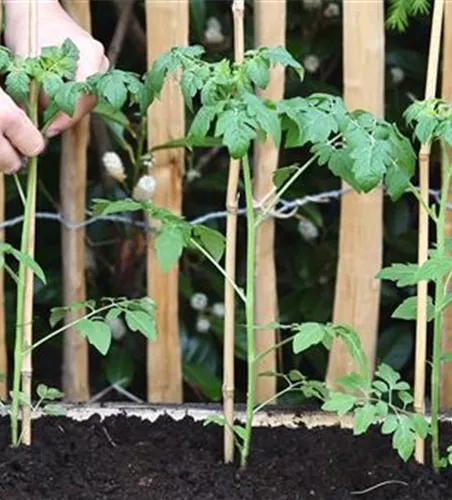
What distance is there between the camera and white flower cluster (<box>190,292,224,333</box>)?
8.05 ft

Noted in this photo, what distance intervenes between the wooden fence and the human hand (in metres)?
0.26

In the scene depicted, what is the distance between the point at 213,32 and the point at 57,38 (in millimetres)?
619

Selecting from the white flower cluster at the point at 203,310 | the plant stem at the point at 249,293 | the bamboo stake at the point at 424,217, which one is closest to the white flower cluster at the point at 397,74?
the white flower cluster at the point at 203,310

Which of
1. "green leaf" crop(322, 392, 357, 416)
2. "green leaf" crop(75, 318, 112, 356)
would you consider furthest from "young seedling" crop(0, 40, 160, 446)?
"green leaf" crop(322, 392, 357, 416)

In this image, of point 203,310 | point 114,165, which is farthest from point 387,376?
point 203,310

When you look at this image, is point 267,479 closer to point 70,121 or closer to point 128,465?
point 128,465

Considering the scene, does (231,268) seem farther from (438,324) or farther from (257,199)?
(257,199)

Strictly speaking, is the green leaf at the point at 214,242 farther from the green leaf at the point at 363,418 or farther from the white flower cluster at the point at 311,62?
the white flower cluster at the point at 311,62

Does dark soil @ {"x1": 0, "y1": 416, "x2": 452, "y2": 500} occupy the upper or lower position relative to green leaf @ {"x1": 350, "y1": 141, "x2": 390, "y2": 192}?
lower

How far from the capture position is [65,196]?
2.17 metres

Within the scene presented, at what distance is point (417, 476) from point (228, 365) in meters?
0.29

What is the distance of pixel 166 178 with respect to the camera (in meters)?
2.14

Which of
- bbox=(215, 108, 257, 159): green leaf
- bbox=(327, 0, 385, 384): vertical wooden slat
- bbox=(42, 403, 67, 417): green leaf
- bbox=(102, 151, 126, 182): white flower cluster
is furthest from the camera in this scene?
bbox=(102, 151, 126, 182): white flower cluster

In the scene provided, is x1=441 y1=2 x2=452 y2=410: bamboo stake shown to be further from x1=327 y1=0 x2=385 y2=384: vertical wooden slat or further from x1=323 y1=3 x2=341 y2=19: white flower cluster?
x1=323 y1=3 x2=341 y2=19: white flower cluster
